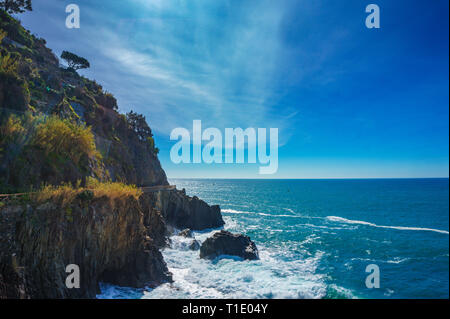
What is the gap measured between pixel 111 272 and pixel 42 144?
11259 millimetres

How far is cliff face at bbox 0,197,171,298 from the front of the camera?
10133 mm

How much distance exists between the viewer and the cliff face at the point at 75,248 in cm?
1013

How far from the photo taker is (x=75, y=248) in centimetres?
1298

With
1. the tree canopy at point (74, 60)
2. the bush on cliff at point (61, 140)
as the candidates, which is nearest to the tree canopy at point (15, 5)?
the tree canopy at point (74, 60)

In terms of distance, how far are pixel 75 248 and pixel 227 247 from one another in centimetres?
1729

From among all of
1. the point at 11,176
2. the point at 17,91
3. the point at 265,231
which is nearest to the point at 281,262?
the point at 265,231

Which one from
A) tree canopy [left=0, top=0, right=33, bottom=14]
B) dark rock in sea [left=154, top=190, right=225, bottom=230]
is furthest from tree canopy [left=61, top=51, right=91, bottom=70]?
dark rock in sea [left=154, top=190, right=225, bottom=230]

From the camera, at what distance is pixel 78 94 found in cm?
3528

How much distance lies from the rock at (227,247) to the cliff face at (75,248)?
7.55 meters

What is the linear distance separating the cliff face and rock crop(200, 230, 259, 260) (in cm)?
755

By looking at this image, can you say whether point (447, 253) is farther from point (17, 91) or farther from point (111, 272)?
point (17, 91)

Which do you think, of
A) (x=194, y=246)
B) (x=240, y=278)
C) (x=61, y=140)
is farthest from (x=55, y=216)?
(x=194, y=246)

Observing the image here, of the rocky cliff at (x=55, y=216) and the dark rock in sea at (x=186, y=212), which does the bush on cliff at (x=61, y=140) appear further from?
the dark rock in sea at (x=186, y=212)
